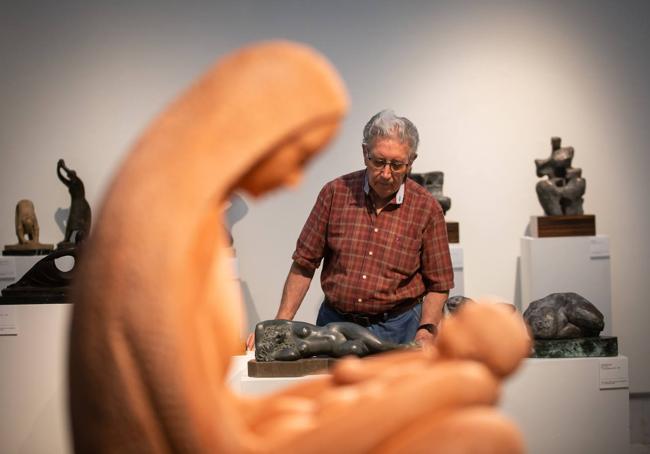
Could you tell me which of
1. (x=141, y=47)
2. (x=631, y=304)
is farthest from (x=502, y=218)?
(x=141, y=47)

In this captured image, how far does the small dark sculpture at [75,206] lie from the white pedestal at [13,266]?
314 mm

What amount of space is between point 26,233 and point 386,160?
3.00 meters

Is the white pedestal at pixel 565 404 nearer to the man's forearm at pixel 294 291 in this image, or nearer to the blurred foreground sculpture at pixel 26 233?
the man's forearm at pixel 294 291

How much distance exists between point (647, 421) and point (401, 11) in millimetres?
2875

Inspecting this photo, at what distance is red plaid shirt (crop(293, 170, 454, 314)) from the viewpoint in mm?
3180

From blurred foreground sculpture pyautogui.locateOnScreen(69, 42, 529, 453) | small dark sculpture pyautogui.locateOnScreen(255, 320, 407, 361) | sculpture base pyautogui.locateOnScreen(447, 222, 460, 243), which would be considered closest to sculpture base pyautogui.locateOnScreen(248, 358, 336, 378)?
small dark sculpture pyautogui.locateOnScreen(255, 320, 407, 361)

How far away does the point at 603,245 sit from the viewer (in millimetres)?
4961

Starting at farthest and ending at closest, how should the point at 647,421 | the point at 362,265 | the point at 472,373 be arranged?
the point at 647,421 → the point at 362,265 → the point at 472,373

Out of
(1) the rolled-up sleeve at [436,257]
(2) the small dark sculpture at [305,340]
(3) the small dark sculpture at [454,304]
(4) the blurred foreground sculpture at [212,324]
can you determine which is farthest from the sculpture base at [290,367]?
(4) the blurred foreground sculpture at [212,324]

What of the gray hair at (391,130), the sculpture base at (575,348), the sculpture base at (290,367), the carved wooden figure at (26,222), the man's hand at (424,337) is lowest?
the sculpture base at (575,348)

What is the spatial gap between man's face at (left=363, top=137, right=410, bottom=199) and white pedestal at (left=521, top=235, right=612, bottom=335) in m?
2.09

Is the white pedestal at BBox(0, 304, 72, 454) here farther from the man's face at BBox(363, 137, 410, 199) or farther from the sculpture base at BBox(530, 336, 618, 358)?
the sculpture base at BBox(530, 336, 618, 358)

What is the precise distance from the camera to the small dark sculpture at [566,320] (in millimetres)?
3314

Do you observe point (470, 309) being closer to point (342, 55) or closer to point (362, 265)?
point (362, 265)
